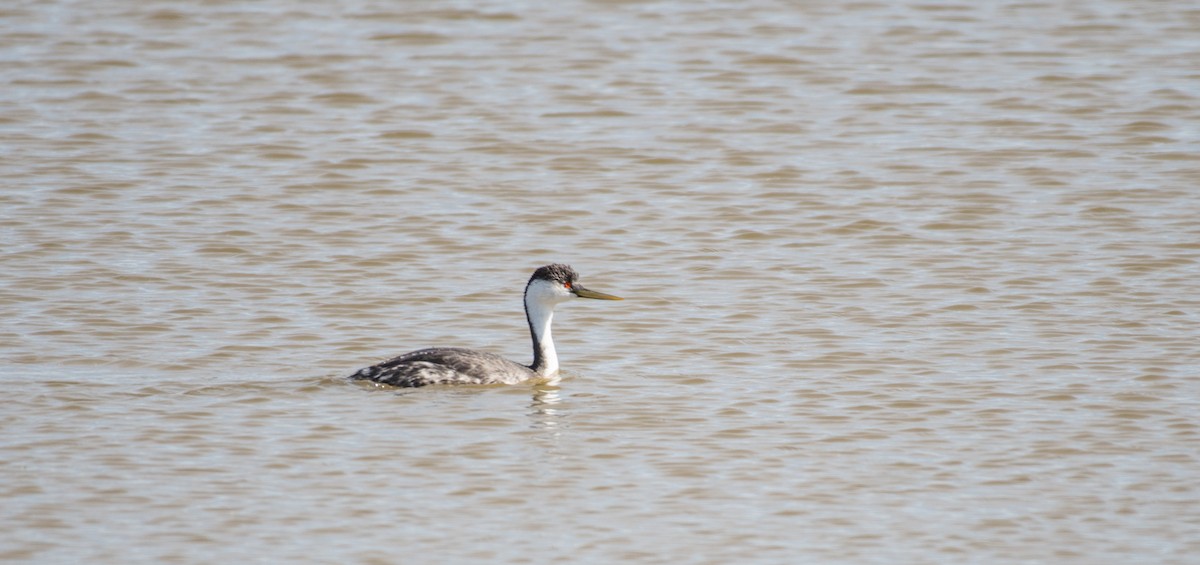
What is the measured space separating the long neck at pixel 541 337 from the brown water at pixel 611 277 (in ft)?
0.78

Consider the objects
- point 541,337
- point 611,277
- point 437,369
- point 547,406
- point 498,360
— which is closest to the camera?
point 547,406

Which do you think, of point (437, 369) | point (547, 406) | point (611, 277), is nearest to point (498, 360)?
point (437, 369)

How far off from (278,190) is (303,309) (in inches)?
133

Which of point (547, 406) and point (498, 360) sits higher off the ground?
point (498, 360)

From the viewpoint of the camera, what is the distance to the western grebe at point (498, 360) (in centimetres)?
1024

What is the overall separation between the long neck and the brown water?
24cm

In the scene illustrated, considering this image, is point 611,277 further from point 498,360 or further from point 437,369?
point 437,369

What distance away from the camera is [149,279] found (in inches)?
500

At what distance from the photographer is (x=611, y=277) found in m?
13.0

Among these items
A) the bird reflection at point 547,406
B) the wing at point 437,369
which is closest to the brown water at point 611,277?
the bird reflection at point 547,406

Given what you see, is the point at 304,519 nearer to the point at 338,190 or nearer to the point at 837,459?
the point at 837,459

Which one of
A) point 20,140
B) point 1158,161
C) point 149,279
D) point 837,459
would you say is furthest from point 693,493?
point 20,140

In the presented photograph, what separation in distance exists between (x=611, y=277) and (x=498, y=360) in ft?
8.27

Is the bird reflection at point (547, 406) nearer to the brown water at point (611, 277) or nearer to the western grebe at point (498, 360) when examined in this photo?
the brown water at point (611, 277)
